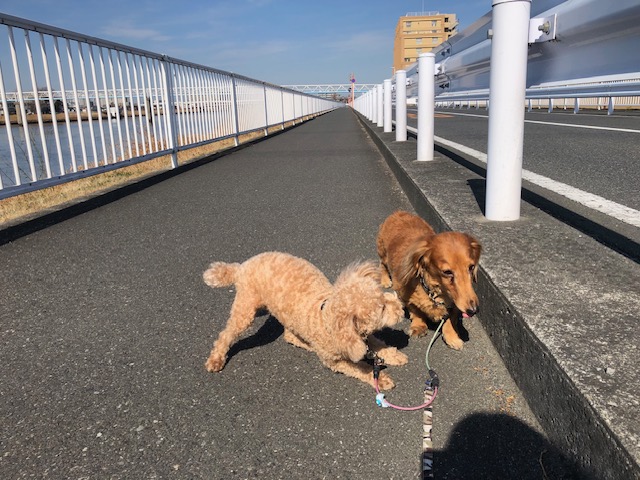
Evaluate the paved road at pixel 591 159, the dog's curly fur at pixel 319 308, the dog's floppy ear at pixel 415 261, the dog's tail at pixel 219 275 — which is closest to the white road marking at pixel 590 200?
the paved road at pixel 591 159

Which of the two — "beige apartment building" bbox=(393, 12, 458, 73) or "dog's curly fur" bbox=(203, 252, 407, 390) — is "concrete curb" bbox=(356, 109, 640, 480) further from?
"beige apartment building" bbox=(393, 12, 458, 73)

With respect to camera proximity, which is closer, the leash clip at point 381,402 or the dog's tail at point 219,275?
the leash clip at point 381,402

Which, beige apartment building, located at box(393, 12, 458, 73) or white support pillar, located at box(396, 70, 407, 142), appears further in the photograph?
beige apartment building, located at box(393, 12, 458, 73)

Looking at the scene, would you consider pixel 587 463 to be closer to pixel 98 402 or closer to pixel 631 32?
pixel 98 402

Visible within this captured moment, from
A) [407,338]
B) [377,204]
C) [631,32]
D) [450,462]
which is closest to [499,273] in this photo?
[407,338]

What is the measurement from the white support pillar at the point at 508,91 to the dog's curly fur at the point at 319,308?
1.43 meters

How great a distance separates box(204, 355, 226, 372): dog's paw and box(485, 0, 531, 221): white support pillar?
2.16 metres

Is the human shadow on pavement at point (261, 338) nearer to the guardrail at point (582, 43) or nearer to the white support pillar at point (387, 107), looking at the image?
the guardrail at point (582, 43)

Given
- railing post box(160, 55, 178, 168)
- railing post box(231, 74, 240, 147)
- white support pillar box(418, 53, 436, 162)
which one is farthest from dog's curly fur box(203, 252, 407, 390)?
railing post box(231, 74, 240, 147)

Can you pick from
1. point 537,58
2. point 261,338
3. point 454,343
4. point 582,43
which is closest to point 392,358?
point 454,343

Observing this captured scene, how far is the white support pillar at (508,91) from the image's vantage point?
3111 millimetres

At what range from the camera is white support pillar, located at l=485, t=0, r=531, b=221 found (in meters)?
3.11

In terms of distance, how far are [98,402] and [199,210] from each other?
3.73m

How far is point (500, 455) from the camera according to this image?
5.43 ft
